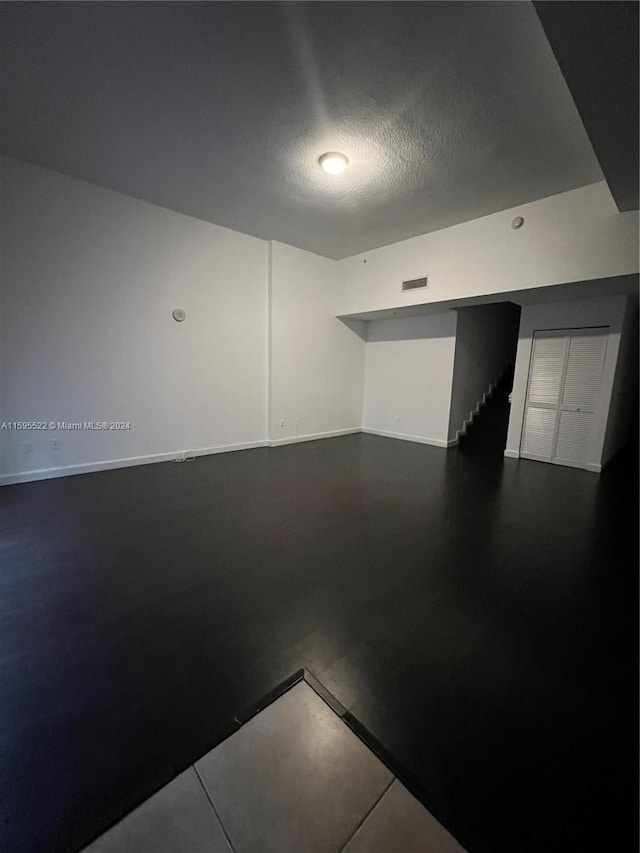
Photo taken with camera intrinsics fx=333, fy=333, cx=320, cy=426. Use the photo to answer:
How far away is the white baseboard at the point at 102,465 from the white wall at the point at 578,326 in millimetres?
4463

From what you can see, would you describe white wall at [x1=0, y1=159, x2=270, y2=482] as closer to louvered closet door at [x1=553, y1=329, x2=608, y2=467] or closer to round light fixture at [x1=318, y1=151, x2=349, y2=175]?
round light fixture at [x1=318, y1=151, x2=349, y2=175]

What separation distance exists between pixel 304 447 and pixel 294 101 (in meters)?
A: 4.31

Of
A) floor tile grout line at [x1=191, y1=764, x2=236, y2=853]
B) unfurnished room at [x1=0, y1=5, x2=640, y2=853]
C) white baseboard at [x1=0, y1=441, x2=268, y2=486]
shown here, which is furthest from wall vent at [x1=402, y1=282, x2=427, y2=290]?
floor tile grout line at [x1=191, y1=764, x2=236, y2=853]

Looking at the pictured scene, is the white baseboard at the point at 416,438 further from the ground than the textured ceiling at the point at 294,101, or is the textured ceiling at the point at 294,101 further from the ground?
the textured ceiling at the point at 294,101

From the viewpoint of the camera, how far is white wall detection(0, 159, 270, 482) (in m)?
3.50

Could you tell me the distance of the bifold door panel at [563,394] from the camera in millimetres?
4516

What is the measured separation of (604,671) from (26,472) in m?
5.11

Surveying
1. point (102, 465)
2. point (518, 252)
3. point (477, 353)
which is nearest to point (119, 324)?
point (102, 465)

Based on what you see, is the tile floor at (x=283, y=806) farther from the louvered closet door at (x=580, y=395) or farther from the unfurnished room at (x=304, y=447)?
the louvered closet door at (x=580, y=395)

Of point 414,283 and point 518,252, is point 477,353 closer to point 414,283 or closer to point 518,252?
point 414,283

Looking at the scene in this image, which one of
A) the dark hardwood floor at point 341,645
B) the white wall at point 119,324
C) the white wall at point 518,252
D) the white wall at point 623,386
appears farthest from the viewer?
the white wall at point 623,386

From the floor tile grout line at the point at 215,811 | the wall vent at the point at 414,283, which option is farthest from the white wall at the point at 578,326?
the floor tile grout line at the point at 215,811

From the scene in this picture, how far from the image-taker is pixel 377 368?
678 cm

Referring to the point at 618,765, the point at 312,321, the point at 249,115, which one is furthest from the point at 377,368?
the point at 618,765
